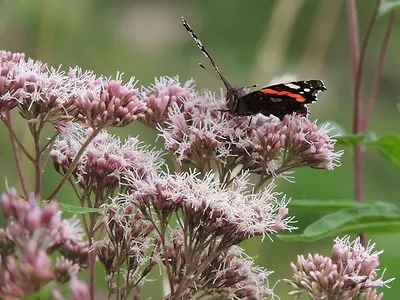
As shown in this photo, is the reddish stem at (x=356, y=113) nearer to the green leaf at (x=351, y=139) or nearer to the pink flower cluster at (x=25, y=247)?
Result: the green leaf at (x=351, y=139)

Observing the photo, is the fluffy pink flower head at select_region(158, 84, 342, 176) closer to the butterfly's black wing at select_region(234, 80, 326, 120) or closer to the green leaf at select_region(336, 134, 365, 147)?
the butterfly's black wing at select_region(234, 80, 326, 120)

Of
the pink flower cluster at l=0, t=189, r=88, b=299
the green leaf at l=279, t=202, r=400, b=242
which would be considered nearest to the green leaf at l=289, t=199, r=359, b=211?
the green leaf at l=279, t=202, r=400, b=242

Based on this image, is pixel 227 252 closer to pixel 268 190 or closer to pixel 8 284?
pixel 268 190

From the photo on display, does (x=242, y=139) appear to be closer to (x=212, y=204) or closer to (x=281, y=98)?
(x=281, y=98)

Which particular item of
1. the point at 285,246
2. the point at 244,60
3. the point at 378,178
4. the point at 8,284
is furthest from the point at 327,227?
the point at 244,60

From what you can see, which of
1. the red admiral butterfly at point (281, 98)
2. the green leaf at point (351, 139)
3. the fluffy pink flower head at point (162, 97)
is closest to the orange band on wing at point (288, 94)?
the red admiral butterfly at point (281, 98)

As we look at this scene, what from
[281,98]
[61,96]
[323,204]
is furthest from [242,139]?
[323,204]
